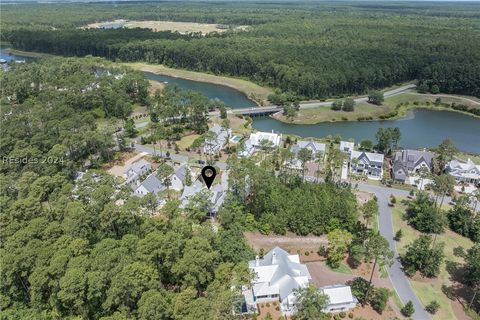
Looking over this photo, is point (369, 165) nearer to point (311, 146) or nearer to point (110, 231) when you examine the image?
point (311, 146)

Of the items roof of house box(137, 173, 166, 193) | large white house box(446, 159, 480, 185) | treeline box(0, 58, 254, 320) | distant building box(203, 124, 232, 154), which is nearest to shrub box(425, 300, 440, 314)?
treeline box(0, 58, 254, 320)

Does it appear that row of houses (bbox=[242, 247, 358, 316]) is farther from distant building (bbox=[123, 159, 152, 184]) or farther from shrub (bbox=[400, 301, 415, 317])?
distant building (bbox=[123, 159, 152, 184])

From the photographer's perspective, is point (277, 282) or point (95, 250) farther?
point (277, 282)

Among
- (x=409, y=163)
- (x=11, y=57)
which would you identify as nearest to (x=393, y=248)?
A: (x=409, y=163)

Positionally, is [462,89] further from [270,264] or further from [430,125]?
[270,264]

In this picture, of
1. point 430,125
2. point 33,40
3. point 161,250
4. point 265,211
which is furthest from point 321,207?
point 33,40

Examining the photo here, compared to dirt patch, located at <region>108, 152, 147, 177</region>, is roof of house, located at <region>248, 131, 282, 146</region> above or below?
above
